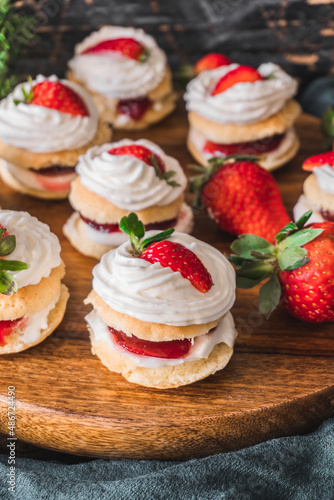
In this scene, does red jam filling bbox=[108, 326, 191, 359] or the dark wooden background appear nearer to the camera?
red jam filling bbox=[108, 326, 191, 359]

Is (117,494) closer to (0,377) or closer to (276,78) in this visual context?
(0,377)

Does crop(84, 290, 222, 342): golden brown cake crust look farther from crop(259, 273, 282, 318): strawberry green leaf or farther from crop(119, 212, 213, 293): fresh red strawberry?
crop(259, 273, 282, 318): strawberry green leaf

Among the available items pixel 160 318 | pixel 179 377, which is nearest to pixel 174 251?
pixel 160 318

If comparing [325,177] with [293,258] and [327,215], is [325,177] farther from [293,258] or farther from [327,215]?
[293,258]

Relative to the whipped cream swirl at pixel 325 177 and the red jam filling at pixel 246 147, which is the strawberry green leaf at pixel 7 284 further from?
the red jam filling at pixel 246 147

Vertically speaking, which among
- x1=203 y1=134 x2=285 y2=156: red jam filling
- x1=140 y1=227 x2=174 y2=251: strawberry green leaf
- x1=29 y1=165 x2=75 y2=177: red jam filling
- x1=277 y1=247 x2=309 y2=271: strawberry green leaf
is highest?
x1=140 y1=227 x2=174 y2=251: strawberry green leaf

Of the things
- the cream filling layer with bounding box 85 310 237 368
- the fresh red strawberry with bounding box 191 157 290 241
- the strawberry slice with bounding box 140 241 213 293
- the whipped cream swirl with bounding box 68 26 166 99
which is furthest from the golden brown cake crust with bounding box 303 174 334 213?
the whipped cream swirl with bounding box 68 26 166 99

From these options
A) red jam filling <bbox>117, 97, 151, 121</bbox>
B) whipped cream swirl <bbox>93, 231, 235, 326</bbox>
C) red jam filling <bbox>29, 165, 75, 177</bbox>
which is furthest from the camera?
red jam filling <bbox>117, 97, 151, 121</bbox>
